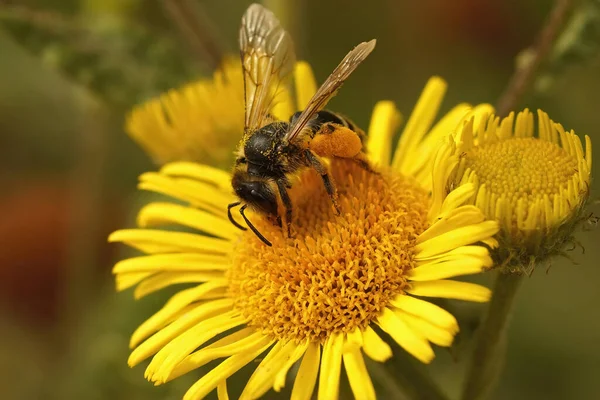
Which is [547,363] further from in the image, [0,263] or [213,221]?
[0,263]

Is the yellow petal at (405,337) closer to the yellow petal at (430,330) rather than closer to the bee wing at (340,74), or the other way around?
the yellow petal at (430,330)

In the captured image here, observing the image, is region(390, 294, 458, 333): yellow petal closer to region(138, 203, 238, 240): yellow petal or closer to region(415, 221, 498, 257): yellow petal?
region(415, 221, 498, 257): yellow petal

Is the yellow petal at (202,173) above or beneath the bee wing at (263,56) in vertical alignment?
beneath

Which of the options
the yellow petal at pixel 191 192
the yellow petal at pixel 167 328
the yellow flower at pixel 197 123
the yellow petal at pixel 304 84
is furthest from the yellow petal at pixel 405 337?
the yellow flower at pixel 197 123

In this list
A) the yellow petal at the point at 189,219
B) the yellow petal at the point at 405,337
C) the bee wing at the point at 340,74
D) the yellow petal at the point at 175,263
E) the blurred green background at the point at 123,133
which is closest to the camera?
the yellow petal at the point at 405,337

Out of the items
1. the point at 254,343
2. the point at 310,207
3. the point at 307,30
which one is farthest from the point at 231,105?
the point at 307,30

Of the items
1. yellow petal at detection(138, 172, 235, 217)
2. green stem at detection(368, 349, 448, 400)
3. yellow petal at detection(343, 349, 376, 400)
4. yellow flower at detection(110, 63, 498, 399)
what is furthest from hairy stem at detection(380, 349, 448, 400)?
yellow petal at detection(138, 172, 235, 217)

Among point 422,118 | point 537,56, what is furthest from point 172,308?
point 537,56
